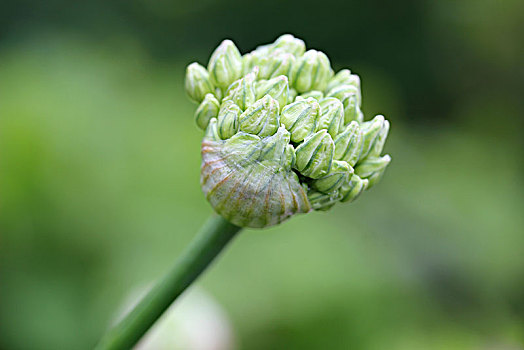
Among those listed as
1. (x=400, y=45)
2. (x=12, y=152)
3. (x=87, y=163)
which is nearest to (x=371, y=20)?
(x=400, y=45)

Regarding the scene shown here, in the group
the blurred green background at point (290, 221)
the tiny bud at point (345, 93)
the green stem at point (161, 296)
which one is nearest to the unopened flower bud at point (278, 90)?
the tiny bud at point (345, 93)

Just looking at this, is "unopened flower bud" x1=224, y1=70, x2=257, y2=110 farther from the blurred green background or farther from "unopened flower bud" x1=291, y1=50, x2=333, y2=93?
the blurred green background

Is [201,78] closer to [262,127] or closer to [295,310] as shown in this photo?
[262,127]

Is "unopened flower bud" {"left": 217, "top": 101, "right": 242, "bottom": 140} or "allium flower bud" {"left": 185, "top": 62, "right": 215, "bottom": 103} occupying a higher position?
"unopened flower bud" {"left": 217, "top": 101, "right": 242, "bottom": 140}

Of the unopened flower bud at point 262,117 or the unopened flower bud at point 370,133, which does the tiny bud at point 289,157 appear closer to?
the unopened flower bud at point 262,117

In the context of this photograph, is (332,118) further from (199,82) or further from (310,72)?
(199,82)

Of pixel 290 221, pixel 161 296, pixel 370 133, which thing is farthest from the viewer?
pixel 290 221

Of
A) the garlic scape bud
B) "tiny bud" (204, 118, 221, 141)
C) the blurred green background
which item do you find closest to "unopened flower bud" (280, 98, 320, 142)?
the garlic scape bud

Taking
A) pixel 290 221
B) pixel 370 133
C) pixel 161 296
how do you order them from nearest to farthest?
1. pixel 161 296
2. pixel 370 133
3. pixel 290 221

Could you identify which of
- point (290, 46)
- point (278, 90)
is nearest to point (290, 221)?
point (290, 46)
